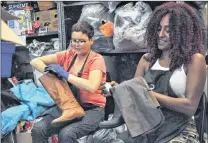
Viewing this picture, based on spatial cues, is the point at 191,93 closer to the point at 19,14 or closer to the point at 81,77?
the point at 81,77

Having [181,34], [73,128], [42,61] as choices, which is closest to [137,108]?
[181,34]

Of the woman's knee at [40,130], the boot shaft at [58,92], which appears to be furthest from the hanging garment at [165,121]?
the woman's knee at [40,130]

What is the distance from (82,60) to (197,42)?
82 centimetres

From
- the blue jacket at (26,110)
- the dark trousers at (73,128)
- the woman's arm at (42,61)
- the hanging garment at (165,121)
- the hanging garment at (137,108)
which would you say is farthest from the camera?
the blue jacket at (26,110)

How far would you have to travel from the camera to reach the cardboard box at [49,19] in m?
3.33

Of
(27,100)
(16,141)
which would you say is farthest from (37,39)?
(16,141)

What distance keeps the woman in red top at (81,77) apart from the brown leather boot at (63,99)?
0.04m

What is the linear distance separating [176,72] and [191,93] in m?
0.13

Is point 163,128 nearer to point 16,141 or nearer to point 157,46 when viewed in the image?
point 157,46

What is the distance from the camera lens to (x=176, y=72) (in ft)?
5.91

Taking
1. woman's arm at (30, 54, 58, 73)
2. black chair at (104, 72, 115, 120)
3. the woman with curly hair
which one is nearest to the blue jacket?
woman's arm at (30, 54, 58, 73)

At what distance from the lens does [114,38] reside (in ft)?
9.53

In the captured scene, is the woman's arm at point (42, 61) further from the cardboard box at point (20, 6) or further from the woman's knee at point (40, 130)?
the cardboard box at point (20, 6)

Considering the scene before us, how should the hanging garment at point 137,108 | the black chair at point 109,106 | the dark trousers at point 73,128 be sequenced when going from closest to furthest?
the hanging garment at point 137,108, the black chair at point 109,106, the dark trousers at point 73,128
